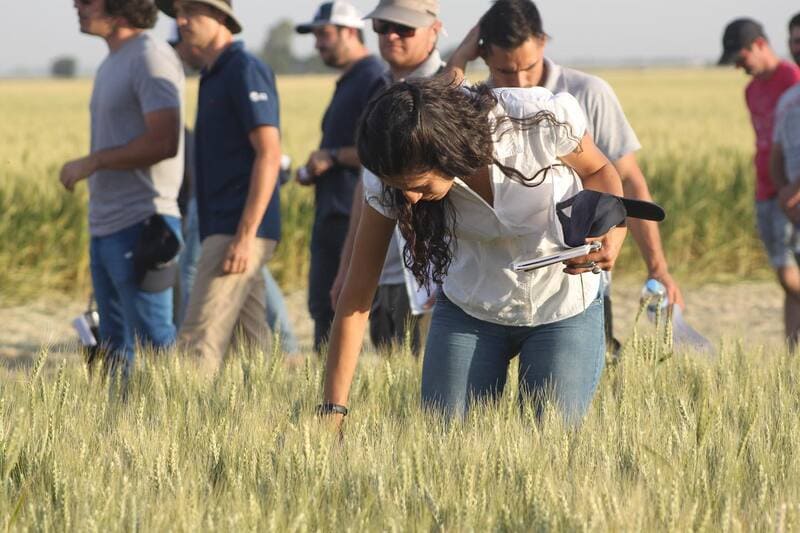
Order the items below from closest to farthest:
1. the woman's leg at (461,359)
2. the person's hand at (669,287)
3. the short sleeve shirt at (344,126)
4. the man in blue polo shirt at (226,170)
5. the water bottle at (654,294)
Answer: the woman's leg at (461,359)
the water bottle at (654,294)
the person's hand at (669,287)
the man in blue polo shirt at (226,170)
the short sleeve shirt at (344,126)

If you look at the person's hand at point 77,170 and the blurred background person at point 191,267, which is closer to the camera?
the person's hand at point 77,170

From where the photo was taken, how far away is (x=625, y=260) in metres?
10.0

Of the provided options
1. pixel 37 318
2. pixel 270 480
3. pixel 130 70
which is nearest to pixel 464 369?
pixel 270 480

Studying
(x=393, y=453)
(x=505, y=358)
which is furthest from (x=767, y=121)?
(x=393, y=453)

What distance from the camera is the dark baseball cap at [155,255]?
4.94m

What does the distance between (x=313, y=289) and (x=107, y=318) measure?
99 cm

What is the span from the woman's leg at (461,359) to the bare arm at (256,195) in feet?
5.35

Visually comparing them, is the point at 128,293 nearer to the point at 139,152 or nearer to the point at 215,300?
the point at 215,300

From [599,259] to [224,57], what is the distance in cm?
249

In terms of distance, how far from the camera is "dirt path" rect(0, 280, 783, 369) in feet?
25.8

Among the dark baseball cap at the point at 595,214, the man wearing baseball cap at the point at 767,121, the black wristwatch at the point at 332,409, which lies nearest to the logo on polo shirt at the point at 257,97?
the black wristwatch at the point at 332,409

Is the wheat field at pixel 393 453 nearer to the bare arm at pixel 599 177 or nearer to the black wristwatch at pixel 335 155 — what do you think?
the bare arm at pixel 599 177

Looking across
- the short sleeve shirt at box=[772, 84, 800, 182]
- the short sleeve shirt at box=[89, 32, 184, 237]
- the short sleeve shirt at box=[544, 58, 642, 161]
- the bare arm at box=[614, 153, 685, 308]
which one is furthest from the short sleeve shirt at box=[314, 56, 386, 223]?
the short sleeve shirt at box=[772, 84, 800, 182]

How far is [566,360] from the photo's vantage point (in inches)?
128
